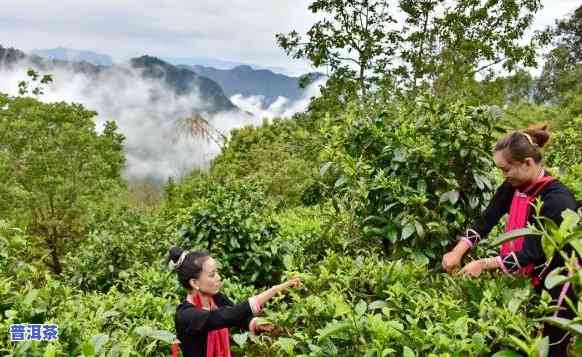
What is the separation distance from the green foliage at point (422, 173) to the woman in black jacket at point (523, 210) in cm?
21

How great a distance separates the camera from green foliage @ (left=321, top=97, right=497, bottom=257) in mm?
2816

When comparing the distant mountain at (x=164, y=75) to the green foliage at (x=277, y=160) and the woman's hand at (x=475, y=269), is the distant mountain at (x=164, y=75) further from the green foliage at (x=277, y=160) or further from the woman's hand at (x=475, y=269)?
the woman's hand at (x=475, y=269)

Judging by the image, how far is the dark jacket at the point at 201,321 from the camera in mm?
2605

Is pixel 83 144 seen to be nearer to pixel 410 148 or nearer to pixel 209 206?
pixel 209 206

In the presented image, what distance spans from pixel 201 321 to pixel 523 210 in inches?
66.9

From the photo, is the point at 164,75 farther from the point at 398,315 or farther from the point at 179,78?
the point at 398,315

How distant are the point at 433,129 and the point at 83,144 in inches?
656

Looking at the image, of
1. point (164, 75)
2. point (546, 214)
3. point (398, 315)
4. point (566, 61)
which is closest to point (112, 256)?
point (398, 315)

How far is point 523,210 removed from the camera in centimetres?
245

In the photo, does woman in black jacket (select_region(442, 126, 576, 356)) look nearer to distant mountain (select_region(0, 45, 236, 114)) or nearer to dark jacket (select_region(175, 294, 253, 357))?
dark jacket (select_region(175, 294, 253, 357))

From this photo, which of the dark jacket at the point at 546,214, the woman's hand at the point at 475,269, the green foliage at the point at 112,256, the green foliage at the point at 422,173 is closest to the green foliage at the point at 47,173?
the green foliage at the point at 112,256

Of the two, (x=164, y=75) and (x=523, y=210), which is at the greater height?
(x=164, y=75)

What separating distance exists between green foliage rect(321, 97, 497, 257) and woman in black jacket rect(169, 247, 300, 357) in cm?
85

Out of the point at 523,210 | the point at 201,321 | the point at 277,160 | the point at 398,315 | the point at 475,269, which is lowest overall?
the point at 277,160
